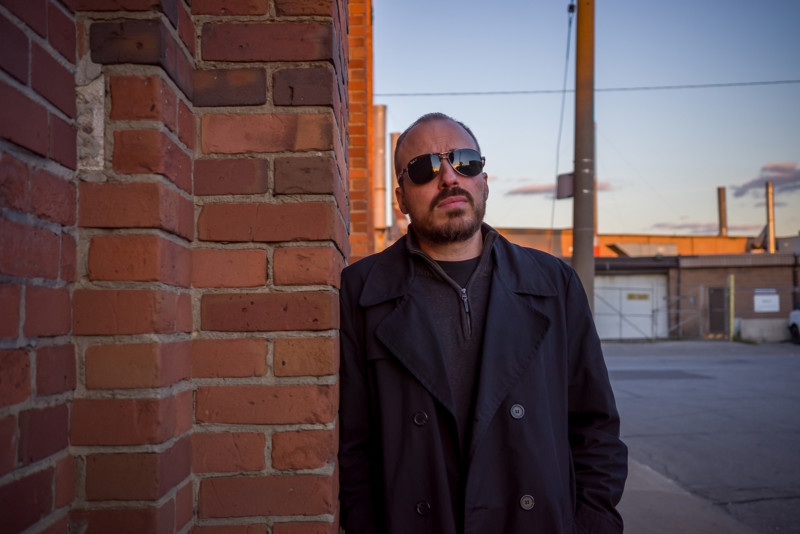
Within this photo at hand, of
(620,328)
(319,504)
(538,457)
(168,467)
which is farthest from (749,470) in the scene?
(620,328)

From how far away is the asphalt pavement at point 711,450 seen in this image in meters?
3.92

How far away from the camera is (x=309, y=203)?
1334 millimetres

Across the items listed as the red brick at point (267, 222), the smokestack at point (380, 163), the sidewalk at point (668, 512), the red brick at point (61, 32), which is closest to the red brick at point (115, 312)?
the red brick at point (267, 222)

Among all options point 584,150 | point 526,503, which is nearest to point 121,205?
point 526,503

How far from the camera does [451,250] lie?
203cm

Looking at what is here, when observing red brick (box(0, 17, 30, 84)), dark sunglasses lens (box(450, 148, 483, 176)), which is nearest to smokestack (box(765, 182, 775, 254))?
dark sunglasses lens (box(450, 148, 483, 176))

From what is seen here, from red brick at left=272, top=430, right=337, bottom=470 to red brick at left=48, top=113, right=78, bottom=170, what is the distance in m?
0.73

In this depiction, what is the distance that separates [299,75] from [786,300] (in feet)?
92.9

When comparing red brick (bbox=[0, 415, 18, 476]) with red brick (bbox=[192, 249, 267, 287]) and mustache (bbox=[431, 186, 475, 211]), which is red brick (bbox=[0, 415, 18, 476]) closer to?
red brick (bbox=[192, 249, 267, 287])

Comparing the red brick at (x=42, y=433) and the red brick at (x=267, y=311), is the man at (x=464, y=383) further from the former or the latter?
the red brick at (x=42, y=433)

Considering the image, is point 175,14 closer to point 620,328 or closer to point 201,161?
point 201,161

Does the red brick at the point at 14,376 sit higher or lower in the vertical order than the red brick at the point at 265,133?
lower

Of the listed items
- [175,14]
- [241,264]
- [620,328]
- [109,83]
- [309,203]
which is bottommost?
[620,328]

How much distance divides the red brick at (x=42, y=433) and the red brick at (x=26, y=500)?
0.12ft
